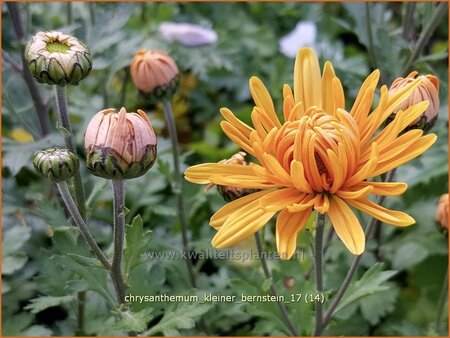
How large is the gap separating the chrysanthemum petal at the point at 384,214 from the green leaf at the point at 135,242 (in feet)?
1.24

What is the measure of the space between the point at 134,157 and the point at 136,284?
16.3 inches

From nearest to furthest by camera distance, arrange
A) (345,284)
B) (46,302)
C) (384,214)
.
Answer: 1. (384,214)
2. (345,284)
3. (46,302)

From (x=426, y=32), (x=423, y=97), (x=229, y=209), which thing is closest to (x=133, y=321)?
(x=229, y=209)

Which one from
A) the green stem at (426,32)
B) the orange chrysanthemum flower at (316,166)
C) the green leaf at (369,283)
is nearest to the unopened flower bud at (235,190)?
the orange chrysanthemum flower at (316,166)

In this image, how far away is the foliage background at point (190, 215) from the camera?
147 cm

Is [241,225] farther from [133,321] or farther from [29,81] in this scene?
[29,81]

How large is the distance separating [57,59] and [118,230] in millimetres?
315

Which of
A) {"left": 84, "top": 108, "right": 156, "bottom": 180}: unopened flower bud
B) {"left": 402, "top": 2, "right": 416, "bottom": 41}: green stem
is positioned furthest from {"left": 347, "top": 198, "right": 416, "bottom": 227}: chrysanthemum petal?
{"left": 402, "top": 2, "right": 416, "bottom": 41}: green stem

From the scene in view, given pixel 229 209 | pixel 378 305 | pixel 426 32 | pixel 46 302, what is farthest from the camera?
pixel 378 305

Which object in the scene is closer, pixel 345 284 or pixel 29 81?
pixel 345 284

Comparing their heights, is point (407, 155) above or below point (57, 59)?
below

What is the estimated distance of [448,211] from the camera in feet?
5.13

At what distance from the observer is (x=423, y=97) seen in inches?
47.7

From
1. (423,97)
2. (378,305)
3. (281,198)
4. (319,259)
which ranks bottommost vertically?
(378,305)
